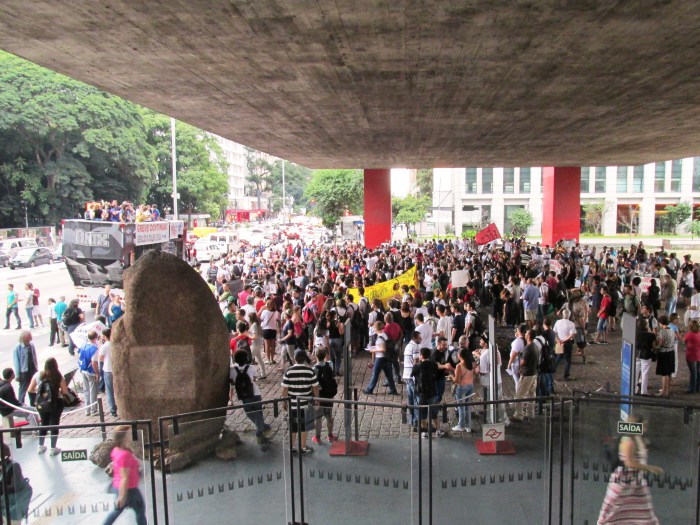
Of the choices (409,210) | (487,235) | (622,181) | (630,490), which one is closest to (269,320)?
A: (630,490)

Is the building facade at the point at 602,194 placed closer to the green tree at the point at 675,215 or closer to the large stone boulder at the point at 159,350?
the green tree at the point at 675,215

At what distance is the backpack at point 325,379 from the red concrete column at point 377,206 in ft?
98.9

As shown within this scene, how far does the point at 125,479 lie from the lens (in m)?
5.94

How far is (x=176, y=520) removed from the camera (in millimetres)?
6391

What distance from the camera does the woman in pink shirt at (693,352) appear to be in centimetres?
1124

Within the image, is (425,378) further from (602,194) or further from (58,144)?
(602,194)

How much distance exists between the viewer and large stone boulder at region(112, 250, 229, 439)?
843 centimetres

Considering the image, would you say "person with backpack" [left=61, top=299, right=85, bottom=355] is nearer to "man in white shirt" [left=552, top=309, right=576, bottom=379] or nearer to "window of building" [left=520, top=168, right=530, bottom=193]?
"man in white shirt" [left=552, top=309, right=576, bottom=379]

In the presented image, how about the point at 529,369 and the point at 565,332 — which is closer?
the point at 529,369

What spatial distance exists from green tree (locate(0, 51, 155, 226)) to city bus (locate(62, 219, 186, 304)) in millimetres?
29119

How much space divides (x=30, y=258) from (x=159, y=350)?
37.0 meters

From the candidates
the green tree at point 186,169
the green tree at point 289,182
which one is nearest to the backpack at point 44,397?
the green tree at point 186,169

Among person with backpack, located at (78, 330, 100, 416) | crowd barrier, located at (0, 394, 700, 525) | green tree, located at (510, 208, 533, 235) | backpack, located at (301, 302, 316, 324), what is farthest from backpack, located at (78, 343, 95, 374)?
green tree, located at (510, 208, 533, 235)

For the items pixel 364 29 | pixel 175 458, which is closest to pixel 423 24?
pixel 364 29
